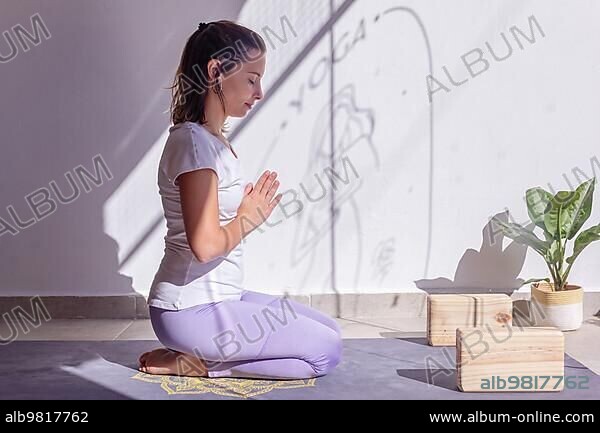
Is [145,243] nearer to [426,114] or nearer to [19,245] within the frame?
[19,245]

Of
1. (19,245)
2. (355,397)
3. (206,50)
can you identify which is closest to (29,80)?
(19,245)

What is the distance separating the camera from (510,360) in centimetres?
239

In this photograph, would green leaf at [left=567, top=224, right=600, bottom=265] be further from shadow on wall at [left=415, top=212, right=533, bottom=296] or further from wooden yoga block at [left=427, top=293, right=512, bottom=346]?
wooden yoga block at [left=427, top=293, right=512, bottom=346]

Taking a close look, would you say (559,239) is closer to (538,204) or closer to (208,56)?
(538,204)

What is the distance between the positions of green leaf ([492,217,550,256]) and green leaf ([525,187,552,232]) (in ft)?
0.18

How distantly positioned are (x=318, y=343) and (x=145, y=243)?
1146 millimetres

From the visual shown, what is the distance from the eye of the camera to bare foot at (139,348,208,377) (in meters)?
2.55

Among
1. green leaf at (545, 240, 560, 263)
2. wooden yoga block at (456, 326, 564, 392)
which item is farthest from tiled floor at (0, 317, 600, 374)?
wooden yoga block at (456, 326, 564, 392)

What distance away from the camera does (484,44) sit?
3320mm

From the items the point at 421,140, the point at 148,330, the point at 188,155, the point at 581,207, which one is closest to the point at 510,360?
the point at 581,207

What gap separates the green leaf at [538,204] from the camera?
126 inches
